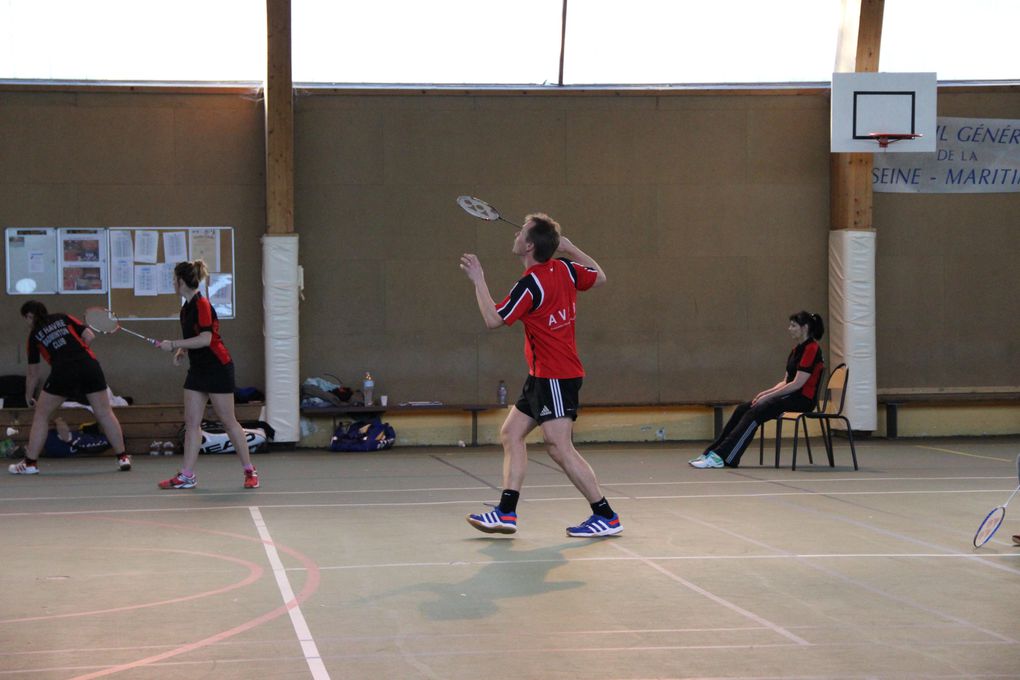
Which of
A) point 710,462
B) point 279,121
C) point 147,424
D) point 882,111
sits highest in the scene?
point 882,111

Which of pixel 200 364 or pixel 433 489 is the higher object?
pixel 200 364

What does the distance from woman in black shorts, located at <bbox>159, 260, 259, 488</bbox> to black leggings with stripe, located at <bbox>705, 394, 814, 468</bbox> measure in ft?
14.8

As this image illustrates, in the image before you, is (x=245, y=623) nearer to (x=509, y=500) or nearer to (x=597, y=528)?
(x=509, y=500)

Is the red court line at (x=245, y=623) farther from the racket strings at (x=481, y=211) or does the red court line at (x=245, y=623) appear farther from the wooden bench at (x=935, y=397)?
the wooden bench at (x=935, y=397)

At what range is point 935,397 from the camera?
1507 cm

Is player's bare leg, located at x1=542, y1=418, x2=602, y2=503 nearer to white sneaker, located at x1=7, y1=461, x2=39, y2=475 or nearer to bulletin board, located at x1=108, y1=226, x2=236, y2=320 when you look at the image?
white sneaker, located at x1=7, y1=461, x2=39, y2=475

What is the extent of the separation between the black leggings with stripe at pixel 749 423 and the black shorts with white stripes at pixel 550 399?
4698mm

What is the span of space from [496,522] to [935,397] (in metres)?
9.28

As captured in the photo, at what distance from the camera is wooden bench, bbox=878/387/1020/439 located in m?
15.0

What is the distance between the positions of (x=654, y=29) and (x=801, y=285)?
11.6 ft

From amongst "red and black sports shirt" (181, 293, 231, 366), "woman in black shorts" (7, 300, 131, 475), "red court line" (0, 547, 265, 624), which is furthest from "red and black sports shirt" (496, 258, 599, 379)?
"woman in black shorts" (7, 300, 131, 475)

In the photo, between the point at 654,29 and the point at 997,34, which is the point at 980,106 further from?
the point at 654,29

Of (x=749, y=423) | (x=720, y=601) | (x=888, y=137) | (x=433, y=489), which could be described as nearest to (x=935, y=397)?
(x=888, y=137)

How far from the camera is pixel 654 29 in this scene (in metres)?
14.9
